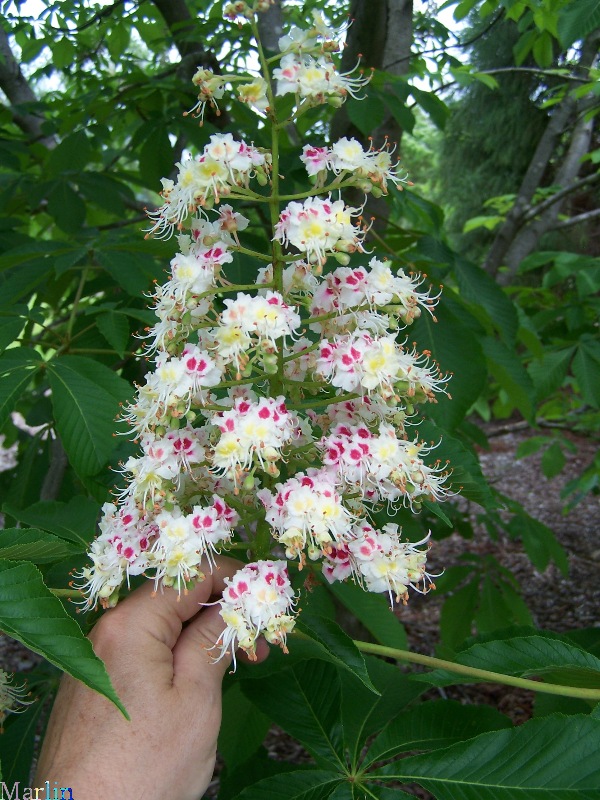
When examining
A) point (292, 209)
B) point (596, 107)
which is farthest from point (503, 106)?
point (292, 209)

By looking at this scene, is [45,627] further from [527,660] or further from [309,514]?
[527,660]

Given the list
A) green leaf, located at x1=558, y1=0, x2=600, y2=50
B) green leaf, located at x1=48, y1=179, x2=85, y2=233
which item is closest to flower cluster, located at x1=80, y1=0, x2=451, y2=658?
green leaf, located at x1=558, y1=0, x2=600, y2=50

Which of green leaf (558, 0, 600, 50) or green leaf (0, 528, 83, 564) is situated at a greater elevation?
green leaf (558, 0, 600, 50)

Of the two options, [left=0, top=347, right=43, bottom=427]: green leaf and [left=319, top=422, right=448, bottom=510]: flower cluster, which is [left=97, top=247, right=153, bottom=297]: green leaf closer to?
[left=0, top=347, right=43, bottom=427]: green leaf

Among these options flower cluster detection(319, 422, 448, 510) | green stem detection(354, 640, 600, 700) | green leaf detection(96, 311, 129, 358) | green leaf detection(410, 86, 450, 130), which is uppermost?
green leaf detection(410, 86, 450, 130)

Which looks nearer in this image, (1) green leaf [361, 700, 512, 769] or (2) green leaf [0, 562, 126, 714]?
(2) green leaf [0, 562, 126, 714]

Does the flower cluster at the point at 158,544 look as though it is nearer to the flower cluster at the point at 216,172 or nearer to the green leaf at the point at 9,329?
the flower cluster at the point at 216,172

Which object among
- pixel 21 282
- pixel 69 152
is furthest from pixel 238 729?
pixel 69 152
